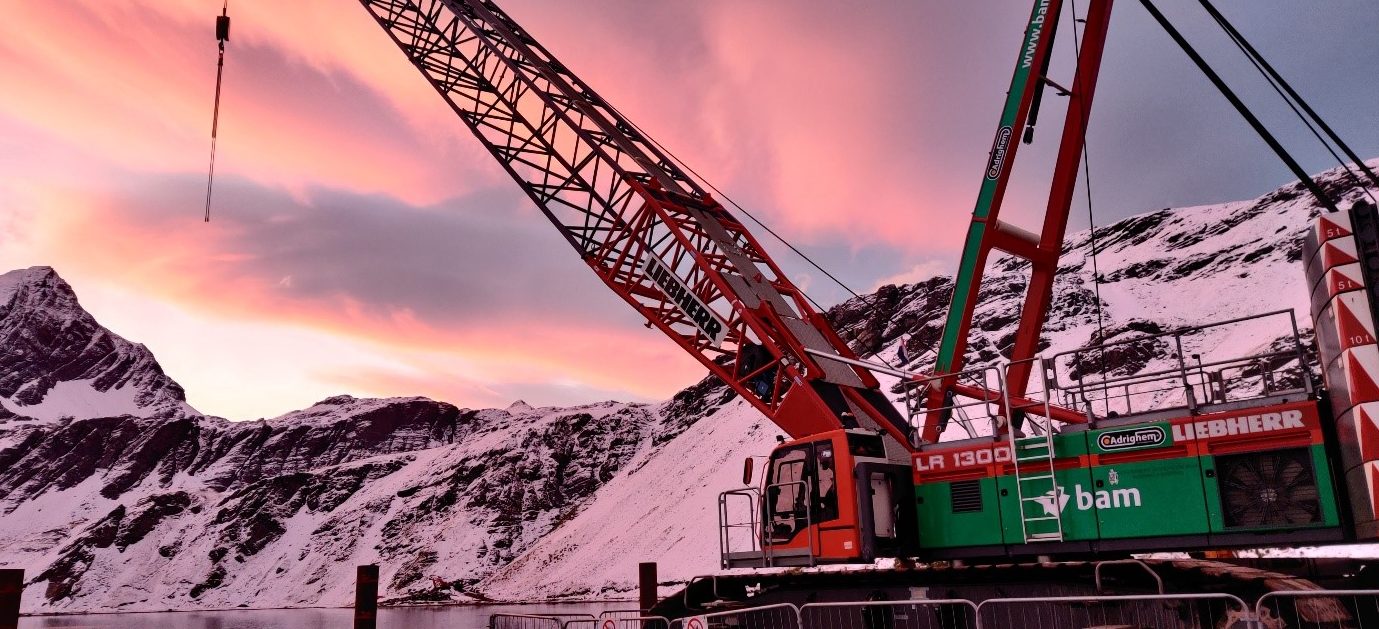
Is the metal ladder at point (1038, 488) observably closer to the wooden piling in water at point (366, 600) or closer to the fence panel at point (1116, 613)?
the fence panel at point (1116, 613)

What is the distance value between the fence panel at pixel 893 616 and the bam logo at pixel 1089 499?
5.40ft

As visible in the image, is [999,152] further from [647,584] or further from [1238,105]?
[647,584]

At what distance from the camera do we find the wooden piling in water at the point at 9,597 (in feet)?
67.2

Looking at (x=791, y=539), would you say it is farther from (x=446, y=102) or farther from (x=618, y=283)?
(x=446, y=102)

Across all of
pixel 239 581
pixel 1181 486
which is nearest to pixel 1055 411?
pixel 1181 486

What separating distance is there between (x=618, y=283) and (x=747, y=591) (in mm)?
8277

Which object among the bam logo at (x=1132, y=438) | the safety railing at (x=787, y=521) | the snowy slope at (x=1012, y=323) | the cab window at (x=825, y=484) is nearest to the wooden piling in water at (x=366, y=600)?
the safety railing at (x=787, y=521)

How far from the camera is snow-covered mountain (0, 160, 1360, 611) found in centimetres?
6750

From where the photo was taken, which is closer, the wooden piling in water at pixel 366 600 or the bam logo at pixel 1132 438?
the bam logo at pixel 1132 438

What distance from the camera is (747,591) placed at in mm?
15172

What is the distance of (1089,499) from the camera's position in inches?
464

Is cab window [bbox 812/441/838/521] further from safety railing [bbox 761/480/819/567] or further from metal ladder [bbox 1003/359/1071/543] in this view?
metal ladder [bbox 1003/359/1071/543]

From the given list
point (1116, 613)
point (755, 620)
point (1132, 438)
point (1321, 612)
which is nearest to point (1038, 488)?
point (1132, 438)

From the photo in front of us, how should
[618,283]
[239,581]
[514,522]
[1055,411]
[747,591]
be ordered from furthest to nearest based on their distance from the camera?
[239,581] → [514,522] → [618,283] → [747,591] → [1055,411]
